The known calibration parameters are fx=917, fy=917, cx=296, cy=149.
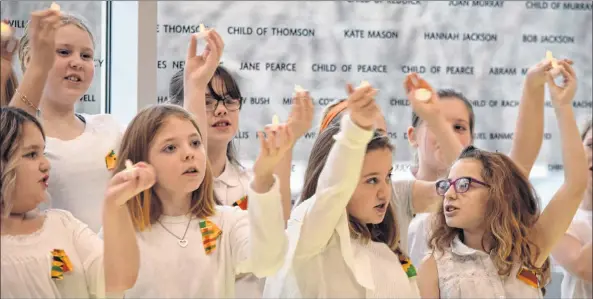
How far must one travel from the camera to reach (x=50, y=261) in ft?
7.18

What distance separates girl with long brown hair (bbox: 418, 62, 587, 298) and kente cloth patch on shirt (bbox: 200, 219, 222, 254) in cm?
73

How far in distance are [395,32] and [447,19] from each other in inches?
9.9

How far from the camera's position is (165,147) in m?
2.42

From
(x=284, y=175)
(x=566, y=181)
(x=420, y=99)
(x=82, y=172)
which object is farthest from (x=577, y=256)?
(x=82, y=172)

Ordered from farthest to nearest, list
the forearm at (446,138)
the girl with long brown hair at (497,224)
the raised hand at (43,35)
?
1. the forearm at (446,138)
2. the girl with long brown hair at (497,224)
3. the raised hand at (43,35)

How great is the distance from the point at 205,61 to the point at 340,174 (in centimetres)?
68

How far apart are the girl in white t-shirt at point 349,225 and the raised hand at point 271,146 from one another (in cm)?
17

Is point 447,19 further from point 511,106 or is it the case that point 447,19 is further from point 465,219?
point 465,219

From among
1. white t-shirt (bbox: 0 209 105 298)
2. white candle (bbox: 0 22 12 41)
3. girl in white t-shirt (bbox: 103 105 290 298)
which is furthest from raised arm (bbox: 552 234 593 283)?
white candle (bbox: 0 22 12 41)

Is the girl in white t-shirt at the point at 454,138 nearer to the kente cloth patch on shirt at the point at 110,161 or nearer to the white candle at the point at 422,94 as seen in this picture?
the white candle at the point at 422,94

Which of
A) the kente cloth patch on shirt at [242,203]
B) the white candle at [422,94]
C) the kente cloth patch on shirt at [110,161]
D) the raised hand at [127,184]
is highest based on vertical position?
the white candle at [422,94]

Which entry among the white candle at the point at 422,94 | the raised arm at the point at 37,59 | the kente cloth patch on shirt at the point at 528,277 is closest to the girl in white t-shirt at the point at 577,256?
the kente cloth patch on shirt at the point at 528,277

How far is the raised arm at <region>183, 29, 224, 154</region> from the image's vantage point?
8.85ft

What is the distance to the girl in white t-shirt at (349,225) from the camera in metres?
2.26
